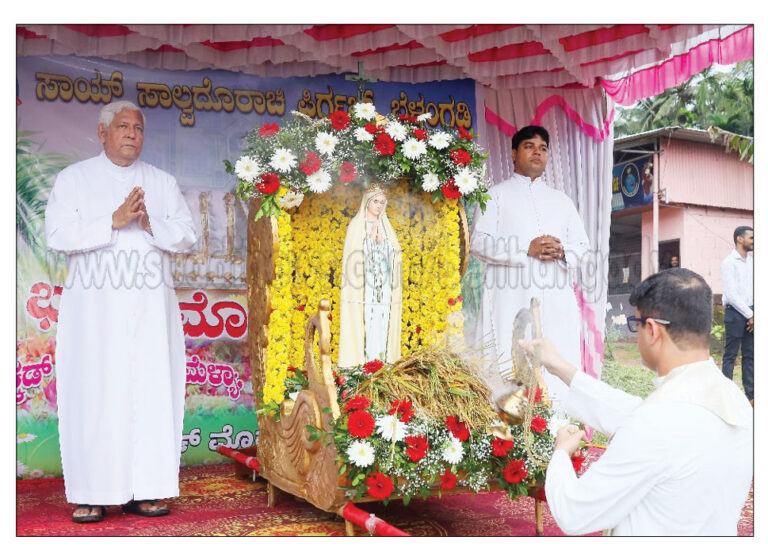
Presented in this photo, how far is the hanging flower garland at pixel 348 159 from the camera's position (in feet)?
15.6

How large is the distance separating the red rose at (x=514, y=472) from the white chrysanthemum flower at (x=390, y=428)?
617 mm

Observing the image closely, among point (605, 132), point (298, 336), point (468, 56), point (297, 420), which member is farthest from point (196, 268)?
point (605, 132)

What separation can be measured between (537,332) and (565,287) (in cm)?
313

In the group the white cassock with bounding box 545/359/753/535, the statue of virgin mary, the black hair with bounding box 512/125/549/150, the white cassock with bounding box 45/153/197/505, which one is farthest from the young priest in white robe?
the black hair with bounding box 512/125/549/150

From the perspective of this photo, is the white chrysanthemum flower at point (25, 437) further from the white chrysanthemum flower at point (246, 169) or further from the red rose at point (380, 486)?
the red rose at point (380, 486)

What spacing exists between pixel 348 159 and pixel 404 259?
0.83m

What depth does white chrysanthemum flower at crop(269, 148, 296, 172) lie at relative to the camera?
4754mm

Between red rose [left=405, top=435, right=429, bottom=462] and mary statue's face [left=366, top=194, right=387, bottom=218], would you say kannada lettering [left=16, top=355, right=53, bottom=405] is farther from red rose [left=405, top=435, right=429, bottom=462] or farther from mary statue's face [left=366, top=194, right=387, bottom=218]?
red rose [left=405, top=435, right=429, bottom=462]

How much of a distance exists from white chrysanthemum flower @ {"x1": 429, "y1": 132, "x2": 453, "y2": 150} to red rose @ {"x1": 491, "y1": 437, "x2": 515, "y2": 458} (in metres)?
1.86

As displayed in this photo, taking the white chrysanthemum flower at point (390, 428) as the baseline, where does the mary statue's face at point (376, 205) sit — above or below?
above

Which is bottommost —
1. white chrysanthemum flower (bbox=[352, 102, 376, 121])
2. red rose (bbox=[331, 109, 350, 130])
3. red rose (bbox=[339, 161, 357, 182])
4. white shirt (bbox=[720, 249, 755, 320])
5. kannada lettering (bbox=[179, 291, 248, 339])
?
kannada lettering (bbox=[179, 291, 248, 339])

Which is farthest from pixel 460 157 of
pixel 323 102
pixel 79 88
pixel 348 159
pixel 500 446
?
pixel 79 88

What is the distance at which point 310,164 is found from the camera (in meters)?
4.76

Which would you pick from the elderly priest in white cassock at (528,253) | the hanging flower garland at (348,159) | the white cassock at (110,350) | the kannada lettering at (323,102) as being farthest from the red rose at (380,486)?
the kannada lettering at (323,102)
